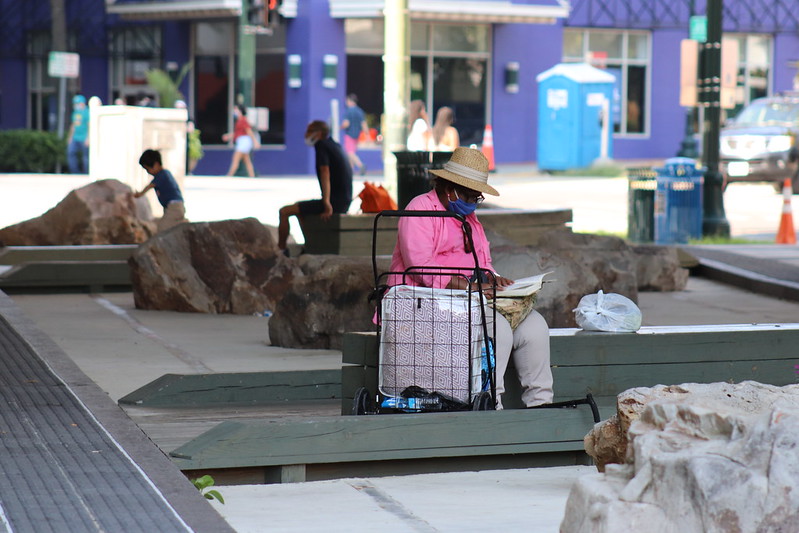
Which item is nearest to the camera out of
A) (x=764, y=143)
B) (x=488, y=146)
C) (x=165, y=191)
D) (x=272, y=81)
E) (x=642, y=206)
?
(x=165, y=191)

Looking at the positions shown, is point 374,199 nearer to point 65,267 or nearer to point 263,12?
point 65,267

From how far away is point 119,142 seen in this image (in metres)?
21.1

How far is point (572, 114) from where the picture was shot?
32.7 m

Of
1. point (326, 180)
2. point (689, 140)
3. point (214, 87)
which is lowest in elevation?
point (326, 180)

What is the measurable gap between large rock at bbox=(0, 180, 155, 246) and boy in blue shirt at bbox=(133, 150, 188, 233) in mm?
523

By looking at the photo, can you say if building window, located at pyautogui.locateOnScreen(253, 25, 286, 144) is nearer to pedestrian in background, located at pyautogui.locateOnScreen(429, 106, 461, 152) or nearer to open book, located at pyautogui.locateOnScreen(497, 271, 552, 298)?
pedestrian in background, located at pyautogui.locateOnScreen(429, 106, 461, 152)

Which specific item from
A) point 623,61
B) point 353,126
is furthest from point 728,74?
point 623,61

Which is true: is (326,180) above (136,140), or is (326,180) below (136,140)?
below

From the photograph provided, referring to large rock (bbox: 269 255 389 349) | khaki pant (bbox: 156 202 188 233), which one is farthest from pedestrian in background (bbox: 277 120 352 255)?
large rock (bbox: 269 255 389 349)

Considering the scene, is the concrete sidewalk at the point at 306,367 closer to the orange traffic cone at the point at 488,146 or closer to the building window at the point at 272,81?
the orange traffic cone at the point at 488,146

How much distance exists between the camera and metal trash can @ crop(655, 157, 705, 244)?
17094mm

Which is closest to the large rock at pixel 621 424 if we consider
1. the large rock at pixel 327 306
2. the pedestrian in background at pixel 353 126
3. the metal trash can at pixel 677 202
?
the large rock at pixel 327 306

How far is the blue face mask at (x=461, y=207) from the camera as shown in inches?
263

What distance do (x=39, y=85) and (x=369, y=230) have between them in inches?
1131
